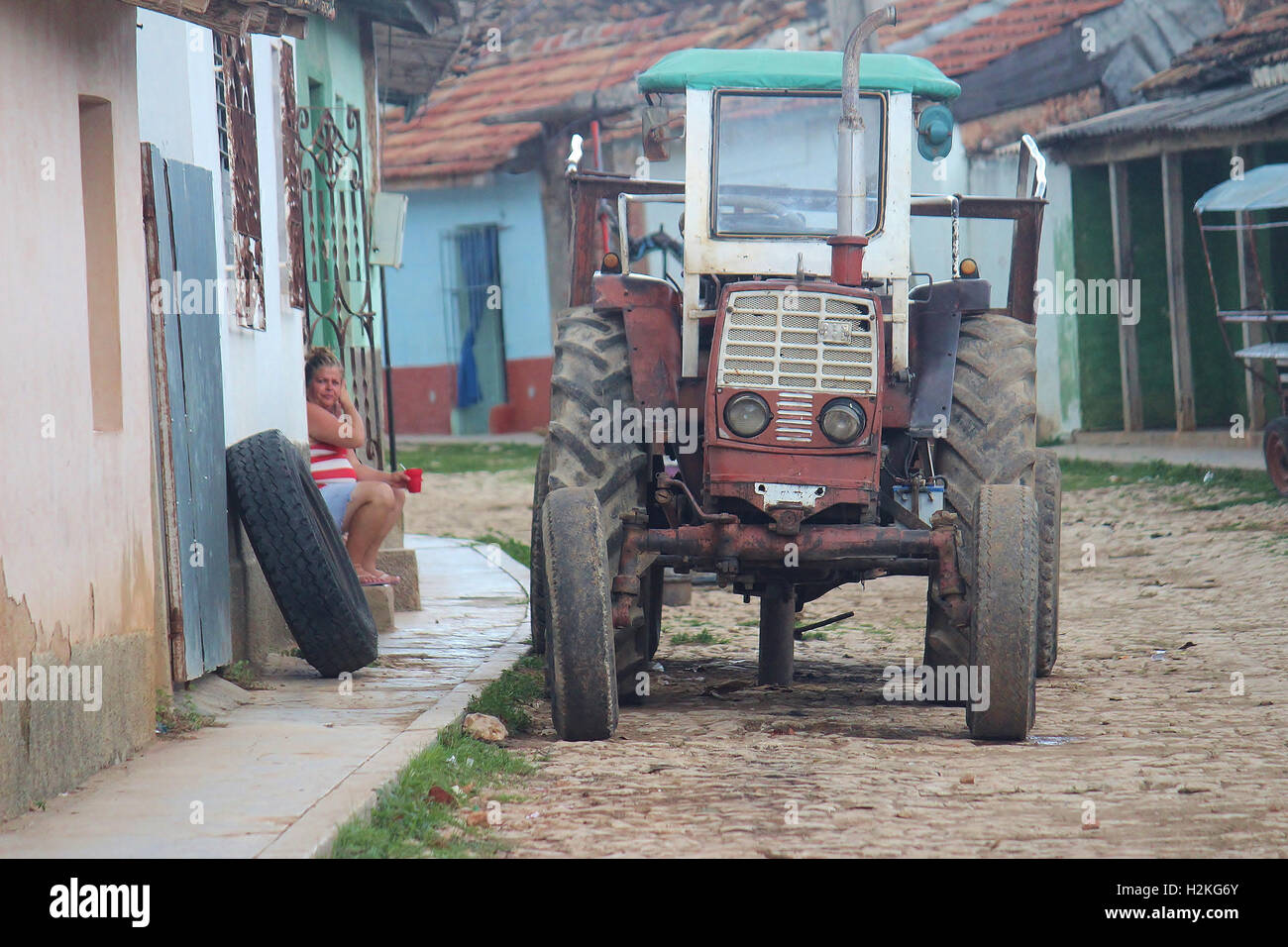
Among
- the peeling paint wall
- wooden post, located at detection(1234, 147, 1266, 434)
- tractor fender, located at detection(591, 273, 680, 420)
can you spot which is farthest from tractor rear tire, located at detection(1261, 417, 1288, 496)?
the peeling paint wall

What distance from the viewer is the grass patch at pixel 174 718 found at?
22.5 feet

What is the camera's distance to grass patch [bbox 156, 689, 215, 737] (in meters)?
6.86

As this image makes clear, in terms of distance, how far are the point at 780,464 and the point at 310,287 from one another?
5.19 meters

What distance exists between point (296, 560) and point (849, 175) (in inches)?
119

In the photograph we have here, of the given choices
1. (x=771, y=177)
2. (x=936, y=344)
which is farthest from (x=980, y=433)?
(x=771, y=177)

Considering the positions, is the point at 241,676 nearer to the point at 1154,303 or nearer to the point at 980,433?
the point at 980,433

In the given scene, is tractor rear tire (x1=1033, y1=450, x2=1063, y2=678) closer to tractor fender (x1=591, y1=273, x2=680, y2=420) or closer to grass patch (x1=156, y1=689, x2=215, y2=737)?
tractor fender (x1=591, y1=273, x2=680, y2=420)

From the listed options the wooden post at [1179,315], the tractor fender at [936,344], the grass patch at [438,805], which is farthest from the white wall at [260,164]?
the wooden post at [1179,315]

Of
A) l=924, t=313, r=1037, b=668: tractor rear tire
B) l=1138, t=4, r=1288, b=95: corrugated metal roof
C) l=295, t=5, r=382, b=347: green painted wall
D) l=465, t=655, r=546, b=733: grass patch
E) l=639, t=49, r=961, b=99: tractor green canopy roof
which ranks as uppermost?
l=1138, t=4, r=1288, b=95: corrugated metal roof

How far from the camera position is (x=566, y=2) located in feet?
98.3

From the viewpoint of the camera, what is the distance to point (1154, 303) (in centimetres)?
1905

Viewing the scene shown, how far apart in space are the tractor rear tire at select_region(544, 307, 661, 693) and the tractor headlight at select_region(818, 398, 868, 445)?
0.75 metres
